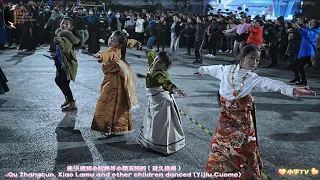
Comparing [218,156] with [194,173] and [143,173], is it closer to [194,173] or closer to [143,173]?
[194,173]

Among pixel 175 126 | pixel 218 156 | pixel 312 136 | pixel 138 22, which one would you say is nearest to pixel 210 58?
pixel 138 22

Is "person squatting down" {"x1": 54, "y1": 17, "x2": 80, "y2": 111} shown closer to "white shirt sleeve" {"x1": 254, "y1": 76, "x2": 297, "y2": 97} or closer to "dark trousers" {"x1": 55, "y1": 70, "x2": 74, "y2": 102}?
"dark trousers" {"x1": 55, "y1": 70, "x2": 74, "y2": 102}

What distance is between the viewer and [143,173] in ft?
12.8

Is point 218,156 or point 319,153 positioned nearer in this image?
point 218,156

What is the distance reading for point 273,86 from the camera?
312cm

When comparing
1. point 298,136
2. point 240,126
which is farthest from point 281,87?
point 298,136

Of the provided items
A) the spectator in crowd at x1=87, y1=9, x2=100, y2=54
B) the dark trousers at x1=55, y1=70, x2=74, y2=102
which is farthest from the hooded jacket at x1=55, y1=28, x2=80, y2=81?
the spectator in crowd at x1=87, y1=9, x2=100, y2=54

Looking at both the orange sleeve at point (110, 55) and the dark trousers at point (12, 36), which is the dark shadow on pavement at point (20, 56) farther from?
the orange sleeve at point (110, 55)

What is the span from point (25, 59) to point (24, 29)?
8.85ft

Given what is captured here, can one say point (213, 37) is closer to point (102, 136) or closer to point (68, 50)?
point (68, 50)

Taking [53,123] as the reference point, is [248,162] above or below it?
above

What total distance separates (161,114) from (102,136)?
119cm

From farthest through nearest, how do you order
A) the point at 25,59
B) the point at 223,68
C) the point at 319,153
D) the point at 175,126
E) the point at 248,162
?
1. the point at 25,59
2. the point at 319,153
3. the point at 175,126
4. the point at 223,68
5. the point at 248,162

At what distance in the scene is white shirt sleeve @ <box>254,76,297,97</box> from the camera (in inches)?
119
